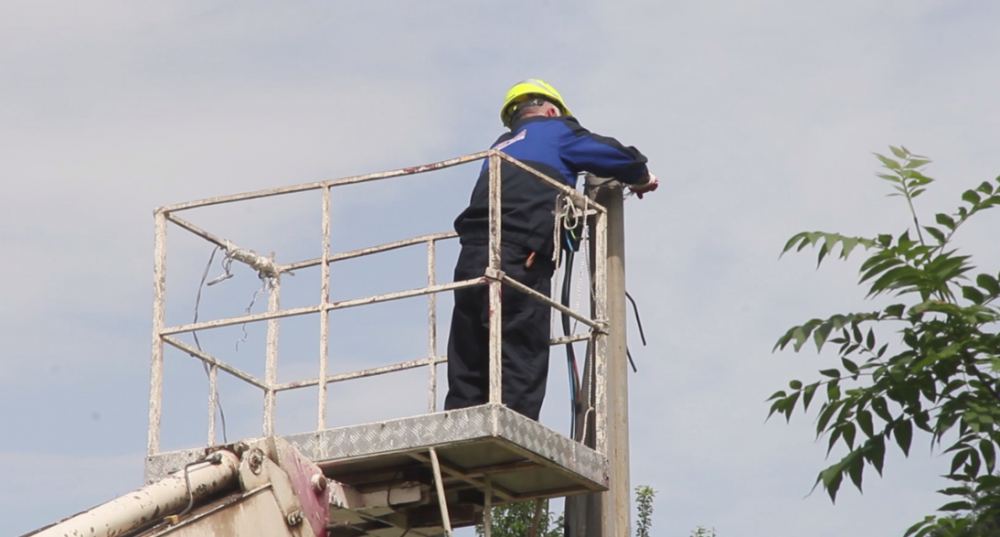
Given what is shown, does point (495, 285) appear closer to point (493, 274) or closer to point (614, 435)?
point (493, 274)

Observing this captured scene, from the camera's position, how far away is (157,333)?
861cm

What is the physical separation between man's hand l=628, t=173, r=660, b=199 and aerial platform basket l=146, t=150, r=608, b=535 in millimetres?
280

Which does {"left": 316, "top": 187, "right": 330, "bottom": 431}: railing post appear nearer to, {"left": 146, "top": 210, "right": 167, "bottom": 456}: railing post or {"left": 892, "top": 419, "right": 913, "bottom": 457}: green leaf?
{"left": 146, "top": 210, "right": 167, "bottom": 456}: railing post

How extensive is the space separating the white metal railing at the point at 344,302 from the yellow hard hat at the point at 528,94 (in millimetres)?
886

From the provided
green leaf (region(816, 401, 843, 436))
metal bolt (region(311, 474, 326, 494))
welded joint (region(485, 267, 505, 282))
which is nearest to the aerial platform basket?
welded joint (region(485, 267, 505, 282))

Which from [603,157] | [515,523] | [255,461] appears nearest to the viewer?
[255,461]

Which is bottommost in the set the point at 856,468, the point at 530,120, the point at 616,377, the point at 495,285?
the point at 856,468

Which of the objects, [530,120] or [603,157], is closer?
[603,157]

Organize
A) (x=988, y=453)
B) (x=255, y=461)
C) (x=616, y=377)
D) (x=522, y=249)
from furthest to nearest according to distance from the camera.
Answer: (x=616, y=377) → (x=522, y=249) → (x=255, y=461) → (x=988, y=453)

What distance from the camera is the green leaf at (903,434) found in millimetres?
5031

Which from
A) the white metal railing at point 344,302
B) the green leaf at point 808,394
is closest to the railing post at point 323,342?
the white metal railing at point 344,302

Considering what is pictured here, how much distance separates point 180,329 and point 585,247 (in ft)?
8.01

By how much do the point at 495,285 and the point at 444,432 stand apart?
2.62ft

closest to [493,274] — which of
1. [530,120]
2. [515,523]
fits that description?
[530,120]
